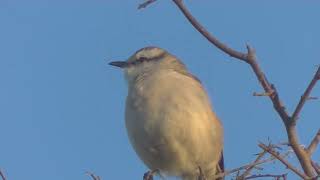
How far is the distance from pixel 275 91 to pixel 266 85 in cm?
5

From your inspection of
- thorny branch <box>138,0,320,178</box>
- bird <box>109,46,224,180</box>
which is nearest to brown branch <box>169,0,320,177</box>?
thorny branch <box>138,0,320,178</box>

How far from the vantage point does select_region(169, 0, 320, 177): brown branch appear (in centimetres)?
291

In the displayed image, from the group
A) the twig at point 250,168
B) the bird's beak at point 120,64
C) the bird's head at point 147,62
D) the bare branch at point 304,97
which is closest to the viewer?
the bare branch at point 304,97

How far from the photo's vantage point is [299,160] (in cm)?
310

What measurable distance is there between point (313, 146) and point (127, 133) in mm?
3222

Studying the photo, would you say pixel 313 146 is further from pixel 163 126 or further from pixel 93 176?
pixel 163 126

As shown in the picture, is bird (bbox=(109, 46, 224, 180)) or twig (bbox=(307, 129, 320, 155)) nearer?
twig (bbox=(307, 129, 320, 155))

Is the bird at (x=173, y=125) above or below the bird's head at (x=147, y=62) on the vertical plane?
below

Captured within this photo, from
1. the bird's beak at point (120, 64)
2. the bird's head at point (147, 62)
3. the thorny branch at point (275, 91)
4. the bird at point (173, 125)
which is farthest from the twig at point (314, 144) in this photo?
the bird's beak at point (120, 64)

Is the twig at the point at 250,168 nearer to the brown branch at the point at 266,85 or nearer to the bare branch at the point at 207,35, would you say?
the brown branch at the point at 266,85

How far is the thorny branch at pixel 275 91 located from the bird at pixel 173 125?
8.91ft

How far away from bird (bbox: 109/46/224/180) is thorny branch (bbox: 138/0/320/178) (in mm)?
2716

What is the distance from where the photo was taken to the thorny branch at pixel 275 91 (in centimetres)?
291

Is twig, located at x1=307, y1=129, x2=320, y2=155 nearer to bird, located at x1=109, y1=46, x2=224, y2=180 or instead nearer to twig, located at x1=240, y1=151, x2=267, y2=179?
twig, located at x1=240, y1=151, x2=267, y2=179
